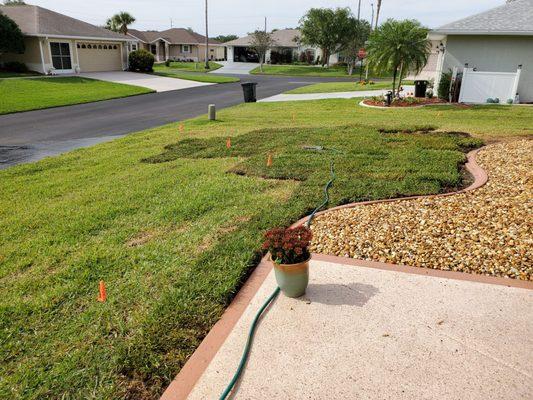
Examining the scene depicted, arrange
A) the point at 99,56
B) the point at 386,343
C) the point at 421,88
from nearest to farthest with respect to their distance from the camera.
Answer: the point at 386,343, the point at 421,88, the point at 99,56

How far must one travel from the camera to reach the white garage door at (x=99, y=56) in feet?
118

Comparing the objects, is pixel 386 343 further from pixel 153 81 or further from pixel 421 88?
pixel 153 81

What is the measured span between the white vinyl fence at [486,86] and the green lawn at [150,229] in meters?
6.58

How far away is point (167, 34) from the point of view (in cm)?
6706

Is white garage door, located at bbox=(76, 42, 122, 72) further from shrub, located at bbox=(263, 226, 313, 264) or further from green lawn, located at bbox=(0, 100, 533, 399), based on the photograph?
shrub, located at bbox=(263, 226, 313, 264)

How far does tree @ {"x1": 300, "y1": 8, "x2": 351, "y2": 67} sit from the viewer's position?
52.7 meters

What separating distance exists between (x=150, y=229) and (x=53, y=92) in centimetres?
2221

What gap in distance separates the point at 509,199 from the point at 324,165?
3374 mm

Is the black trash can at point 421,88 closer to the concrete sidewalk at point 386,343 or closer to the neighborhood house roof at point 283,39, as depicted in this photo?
the concrete sidewalk at point 386,343

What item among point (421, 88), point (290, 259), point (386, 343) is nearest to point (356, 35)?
point (421, 88)

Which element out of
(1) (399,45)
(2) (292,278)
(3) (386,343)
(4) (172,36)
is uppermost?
(4) (172,36)

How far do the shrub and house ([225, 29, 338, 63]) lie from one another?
63.0 m

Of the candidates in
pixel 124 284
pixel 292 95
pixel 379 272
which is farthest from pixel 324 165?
pixel 292 95

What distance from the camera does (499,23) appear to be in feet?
59.4
